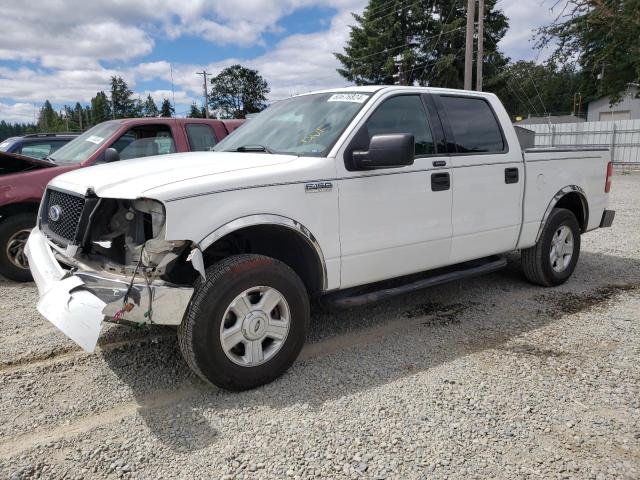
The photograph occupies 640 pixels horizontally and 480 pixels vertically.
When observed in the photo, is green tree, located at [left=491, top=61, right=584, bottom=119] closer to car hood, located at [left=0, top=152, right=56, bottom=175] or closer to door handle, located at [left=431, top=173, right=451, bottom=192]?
door handle, located at [left=431, top=173, right=451, bottom=192]

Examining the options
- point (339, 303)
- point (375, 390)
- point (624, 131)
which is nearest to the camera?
point (375, 390)

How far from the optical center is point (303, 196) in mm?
3344

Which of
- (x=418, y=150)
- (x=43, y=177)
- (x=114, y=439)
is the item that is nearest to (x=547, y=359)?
(x=418, y=150)

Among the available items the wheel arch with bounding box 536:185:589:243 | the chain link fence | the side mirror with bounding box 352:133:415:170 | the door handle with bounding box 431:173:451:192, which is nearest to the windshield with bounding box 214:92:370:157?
the side mirror with bounding box 352:133:415:170

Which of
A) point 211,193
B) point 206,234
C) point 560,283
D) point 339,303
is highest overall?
point 211,193

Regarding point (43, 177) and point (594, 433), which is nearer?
point (594, 433)

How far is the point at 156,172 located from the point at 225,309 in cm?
99

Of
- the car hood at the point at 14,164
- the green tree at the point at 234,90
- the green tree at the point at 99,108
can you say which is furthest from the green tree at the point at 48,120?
the car hood at the point at 14,164

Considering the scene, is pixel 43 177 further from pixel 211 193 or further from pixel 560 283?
pixel 560 283

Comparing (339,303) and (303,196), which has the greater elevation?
(303,196)

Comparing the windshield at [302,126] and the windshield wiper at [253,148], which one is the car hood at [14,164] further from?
the windshield wiper at [253,148]

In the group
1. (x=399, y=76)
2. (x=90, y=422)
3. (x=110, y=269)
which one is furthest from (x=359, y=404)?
(x=399, y=76)

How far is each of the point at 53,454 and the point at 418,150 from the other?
10.6 feet

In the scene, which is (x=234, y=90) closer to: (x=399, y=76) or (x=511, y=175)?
(x=399, y=76)
